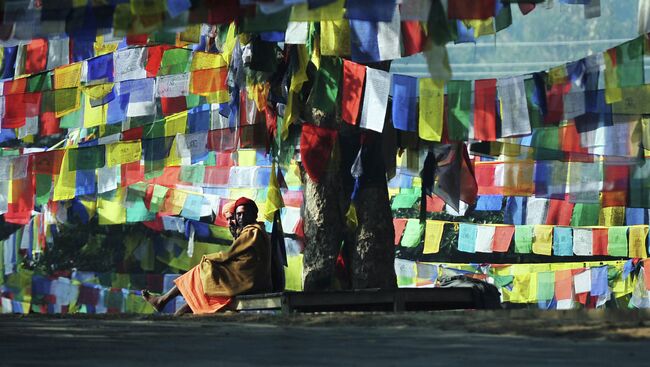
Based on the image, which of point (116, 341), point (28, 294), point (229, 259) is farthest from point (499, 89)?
point (28, 294)

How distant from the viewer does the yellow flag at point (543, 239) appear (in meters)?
26.1

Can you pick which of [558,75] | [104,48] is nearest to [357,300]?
[558,75]

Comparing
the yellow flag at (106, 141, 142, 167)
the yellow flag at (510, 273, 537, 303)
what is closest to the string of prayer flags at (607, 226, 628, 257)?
the yellow flag at (510, 273, 537, 303)

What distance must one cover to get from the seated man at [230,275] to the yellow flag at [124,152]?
585 centimetres

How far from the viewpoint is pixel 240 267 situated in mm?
11539

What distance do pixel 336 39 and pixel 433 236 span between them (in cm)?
1517

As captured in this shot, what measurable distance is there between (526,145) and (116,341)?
9392mm

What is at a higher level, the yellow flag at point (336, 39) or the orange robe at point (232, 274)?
the yellow flag at point (336, 39)

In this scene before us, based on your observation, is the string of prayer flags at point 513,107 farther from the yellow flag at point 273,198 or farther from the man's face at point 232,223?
the yellow flag at point 273,198

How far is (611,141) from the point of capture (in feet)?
42.1

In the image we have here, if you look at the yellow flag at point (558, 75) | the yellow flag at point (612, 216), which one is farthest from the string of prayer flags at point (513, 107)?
the yellow flag at point (612, 216)

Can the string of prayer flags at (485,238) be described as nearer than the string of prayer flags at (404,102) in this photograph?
No

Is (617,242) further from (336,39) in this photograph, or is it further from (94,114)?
(336,39)

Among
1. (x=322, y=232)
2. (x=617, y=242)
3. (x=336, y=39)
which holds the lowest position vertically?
(x=322, y=232)
